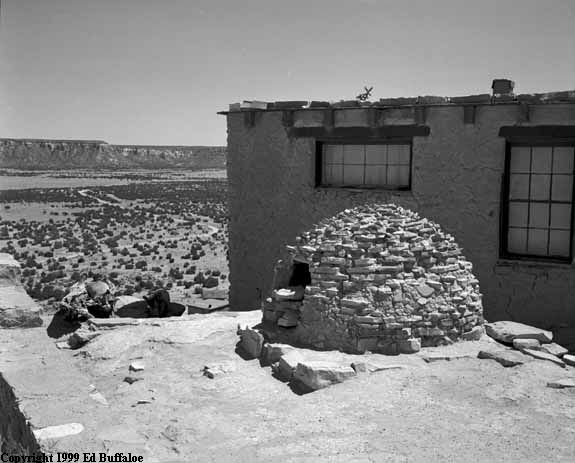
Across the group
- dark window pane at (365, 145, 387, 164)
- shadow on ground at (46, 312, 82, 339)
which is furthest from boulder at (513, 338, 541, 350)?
shadow on ground at (46, 312, 82, 339)

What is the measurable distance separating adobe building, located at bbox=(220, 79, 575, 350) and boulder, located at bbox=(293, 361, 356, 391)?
130cm

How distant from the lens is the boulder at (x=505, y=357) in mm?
7855

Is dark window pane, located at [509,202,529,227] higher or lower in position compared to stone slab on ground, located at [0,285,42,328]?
higher

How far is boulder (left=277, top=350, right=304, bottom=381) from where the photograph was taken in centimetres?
759

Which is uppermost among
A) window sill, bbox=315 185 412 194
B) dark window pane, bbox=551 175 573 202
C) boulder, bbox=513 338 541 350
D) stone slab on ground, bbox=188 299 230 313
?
dark window pane, bbox=551 175 573 202

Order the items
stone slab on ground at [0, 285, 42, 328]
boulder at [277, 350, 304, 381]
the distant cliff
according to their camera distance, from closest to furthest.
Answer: boulder at [277, 350, 304, 381], stone slab on ground at [0, 285, 42, 328], the distant cliff

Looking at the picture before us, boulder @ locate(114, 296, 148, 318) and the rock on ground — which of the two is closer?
the rock on ground

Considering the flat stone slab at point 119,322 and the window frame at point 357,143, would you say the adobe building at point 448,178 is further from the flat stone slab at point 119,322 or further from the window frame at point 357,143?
the flat stone slab at point 119,322

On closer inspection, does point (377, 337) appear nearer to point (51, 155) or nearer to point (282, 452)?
point (282, 452)

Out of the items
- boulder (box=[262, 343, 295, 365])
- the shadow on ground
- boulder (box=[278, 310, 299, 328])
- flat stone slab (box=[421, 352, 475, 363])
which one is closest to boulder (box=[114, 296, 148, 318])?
the shadow on ground

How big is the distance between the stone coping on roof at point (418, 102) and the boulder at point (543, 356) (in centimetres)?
405

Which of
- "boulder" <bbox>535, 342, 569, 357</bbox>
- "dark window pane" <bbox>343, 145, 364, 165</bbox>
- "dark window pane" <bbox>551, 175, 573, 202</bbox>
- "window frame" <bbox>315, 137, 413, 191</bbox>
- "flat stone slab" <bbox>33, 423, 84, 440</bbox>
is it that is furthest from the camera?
"dark window pane" <bbox>343, 145, 364, 165</bbox>

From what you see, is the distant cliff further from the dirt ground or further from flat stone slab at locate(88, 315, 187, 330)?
the dirt ground

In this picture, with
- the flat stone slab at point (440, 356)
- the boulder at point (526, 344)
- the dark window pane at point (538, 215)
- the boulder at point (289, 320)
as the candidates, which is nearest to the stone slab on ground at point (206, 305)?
the boulder at point (289, 320)
